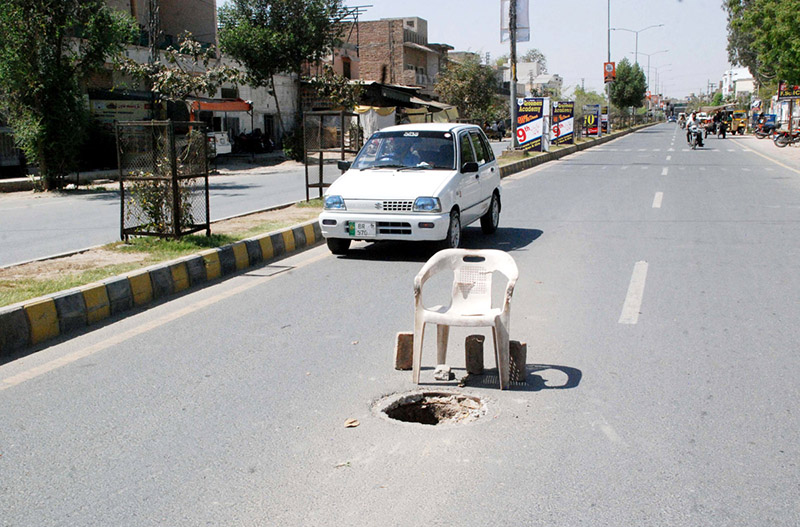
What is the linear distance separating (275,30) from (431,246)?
25504 millimetres

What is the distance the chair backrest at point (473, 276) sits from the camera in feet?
17.5

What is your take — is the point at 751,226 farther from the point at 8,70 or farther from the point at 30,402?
the point at 8,70

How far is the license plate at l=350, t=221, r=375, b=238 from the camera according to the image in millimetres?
9570

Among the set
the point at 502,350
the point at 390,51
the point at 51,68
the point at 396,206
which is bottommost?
the point at 502,350

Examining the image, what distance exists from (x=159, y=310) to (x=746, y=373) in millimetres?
4894

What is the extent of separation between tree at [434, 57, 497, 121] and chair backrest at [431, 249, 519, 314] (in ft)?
161

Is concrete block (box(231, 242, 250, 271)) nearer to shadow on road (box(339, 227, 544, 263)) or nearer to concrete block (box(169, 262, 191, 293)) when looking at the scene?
concrete block (box(169, 262, 191, 293))

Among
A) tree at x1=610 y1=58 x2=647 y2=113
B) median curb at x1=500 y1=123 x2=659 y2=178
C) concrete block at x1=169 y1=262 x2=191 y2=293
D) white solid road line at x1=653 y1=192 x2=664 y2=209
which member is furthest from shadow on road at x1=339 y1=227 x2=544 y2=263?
tree at x1=610 y1=58 x2=647 y2=113

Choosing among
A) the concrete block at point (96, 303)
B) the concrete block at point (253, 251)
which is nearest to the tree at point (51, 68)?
the concrete block at point (253, 251)

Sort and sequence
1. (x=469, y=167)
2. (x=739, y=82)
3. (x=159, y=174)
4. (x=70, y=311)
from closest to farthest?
(x=70, y=311)
(x=159, y=174)
(x=469, y=167)
(x=739, y=82)

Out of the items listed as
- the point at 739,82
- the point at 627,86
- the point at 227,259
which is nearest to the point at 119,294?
the point at 227,259

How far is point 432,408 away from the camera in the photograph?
472 cm

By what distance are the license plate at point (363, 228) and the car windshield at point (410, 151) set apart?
1.15m

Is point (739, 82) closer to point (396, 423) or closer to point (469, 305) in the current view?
point (469, 305)
